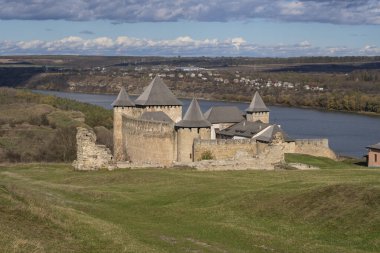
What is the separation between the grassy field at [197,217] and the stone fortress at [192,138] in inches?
227

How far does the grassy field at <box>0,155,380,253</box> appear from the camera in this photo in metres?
10.3

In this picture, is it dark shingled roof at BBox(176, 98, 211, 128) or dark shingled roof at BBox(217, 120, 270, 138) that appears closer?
dark shingled roof at BBox(176, 98, 211, 128)

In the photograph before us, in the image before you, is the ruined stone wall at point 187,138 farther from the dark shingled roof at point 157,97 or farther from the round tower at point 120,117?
the round tower at point 120,117

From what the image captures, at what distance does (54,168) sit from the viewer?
2842 cm

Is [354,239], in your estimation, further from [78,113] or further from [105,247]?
[78,113]

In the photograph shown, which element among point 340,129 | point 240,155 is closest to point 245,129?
point 240,155

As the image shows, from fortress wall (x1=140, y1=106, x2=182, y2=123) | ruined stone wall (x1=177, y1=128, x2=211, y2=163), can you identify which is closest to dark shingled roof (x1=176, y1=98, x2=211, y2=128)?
ruined stone wall (x1=177, y1=128, x2=211, y2=163)

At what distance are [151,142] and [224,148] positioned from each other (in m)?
3.74

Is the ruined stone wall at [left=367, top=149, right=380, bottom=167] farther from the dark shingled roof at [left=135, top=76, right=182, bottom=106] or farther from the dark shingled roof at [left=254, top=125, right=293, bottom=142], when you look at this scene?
the dark shingled roof at [left=135, top=76, right=182, bottom=106]

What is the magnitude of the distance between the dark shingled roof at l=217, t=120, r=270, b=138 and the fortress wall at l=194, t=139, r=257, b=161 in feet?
12.3

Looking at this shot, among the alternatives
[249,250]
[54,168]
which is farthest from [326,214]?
[54,168]

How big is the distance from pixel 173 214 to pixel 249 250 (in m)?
4.58

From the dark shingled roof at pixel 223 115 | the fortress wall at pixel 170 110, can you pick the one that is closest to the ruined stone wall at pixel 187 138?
the fortress wall at pixel 170 110

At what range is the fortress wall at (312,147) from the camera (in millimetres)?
34125
